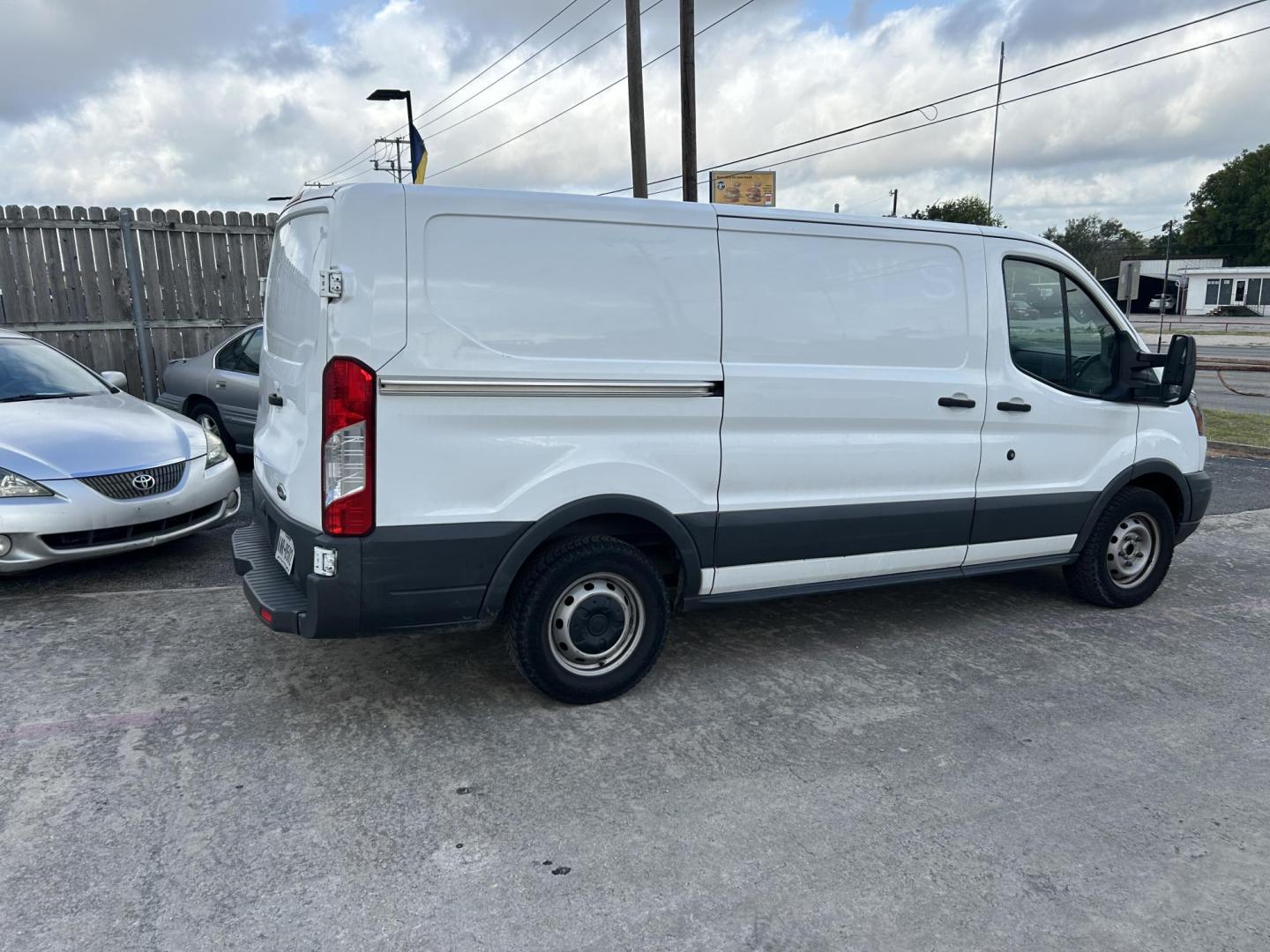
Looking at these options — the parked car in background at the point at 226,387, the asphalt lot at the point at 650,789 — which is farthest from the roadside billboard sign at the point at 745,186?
the asphalt lot at the point at 650,789

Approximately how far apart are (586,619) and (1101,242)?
364ft

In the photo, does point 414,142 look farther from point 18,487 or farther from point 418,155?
point 18,487

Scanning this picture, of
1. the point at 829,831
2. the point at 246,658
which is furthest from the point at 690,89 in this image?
the point at 829,831

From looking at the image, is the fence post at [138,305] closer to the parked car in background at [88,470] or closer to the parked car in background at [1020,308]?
the parked car in background at [88,470]

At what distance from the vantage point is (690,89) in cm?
1377

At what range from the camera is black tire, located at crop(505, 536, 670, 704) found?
12.5 feet

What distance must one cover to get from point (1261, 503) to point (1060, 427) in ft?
15.3

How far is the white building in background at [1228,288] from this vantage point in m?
64.8

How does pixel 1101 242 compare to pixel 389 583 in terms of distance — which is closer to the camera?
pixel 389 583

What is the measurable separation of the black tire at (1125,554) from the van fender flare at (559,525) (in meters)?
2.71

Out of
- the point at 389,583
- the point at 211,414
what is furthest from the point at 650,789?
the point at 211,414

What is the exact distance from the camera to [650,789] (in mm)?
3332

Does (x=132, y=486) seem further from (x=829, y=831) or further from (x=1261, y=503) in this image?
(x=1261, y=503)

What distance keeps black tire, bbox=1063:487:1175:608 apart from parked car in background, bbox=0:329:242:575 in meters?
5.31
